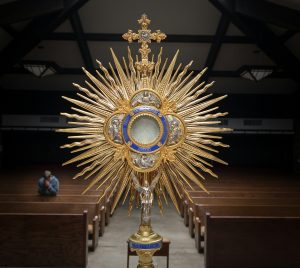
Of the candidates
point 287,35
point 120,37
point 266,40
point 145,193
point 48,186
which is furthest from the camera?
point 120,37

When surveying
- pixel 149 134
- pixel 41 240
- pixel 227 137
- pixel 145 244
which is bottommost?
pixel 41 240

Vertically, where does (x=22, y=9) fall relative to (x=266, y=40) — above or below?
below

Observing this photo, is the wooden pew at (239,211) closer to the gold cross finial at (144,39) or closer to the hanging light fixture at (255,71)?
the gold cross finial at (144,39)

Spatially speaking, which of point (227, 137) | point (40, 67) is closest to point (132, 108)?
point (40, 67)

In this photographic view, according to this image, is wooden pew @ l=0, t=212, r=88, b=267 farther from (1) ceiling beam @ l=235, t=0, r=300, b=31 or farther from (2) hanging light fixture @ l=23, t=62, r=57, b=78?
(2) hanging light fixture @ l=23, t=62, r=57, b=78

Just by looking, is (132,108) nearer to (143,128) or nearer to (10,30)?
Answer: (143,128)

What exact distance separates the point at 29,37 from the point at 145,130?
26.3 ft

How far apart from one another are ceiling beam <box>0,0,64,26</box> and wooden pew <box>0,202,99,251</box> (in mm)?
3555

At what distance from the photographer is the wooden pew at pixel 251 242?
15.4 feet

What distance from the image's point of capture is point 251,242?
15.5 feet

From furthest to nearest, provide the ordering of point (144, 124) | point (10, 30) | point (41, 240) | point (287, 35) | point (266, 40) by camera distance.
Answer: point (266, 40) < point (287, 35) < point (10, 30) < point (41, 240) < point (144, 124)

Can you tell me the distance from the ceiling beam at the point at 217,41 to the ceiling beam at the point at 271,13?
673 millimetres

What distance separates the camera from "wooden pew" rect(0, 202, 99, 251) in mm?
5562

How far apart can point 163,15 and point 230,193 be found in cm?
479
